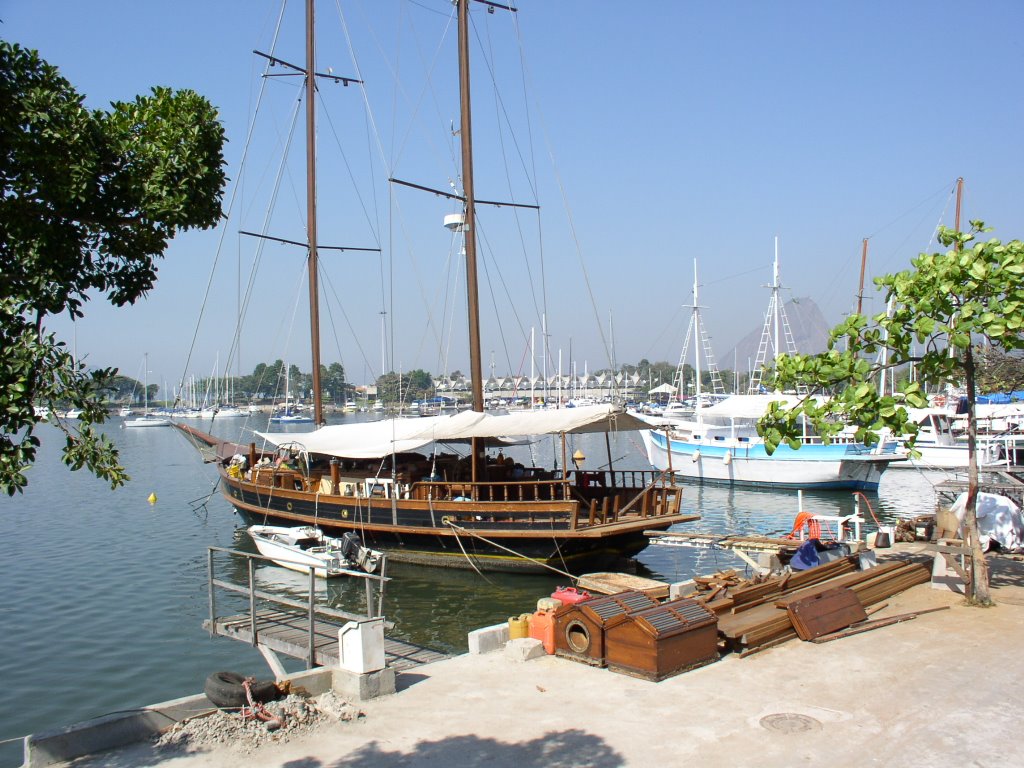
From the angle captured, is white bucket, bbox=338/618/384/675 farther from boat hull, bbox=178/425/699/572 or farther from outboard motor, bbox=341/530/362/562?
outboard motor, bbox=341/530/362/562

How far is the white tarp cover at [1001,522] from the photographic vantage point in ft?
55.1

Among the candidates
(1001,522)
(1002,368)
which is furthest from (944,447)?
(1001,522)

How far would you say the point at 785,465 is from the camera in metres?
43.1

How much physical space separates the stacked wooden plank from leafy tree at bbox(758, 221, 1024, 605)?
123 cm

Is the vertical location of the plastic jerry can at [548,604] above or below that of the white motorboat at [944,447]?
above

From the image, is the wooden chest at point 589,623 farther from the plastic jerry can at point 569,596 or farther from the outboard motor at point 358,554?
Result: the outboard motor at point 358,554

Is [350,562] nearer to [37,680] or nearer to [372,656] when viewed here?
[37,680]

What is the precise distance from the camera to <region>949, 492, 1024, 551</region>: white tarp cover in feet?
55.1

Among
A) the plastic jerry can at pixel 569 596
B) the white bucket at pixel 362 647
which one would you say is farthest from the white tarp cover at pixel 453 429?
the white bucket at pixel 362 647

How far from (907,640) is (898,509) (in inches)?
1086

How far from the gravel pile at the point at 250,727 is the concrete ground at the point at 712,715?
168 millimetres

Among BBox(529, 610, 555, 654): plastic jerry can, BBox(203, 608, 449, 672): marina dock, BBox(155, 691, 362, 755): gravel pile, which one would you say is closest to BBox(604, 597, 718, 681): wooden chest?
BBox(529, 610, 555, 654): plastic jerry can

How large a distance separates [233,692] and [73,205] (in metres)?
5.23

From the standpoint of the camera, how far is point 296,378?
610 feet
